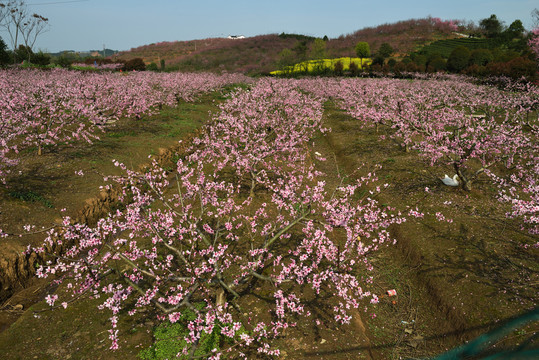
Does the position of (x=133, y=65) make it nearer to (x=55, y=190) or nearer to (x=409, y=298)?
(x=55, y=190)

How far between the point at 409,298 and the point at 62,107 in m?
27.7

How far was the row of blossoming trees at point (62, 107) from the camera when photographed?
550 inches

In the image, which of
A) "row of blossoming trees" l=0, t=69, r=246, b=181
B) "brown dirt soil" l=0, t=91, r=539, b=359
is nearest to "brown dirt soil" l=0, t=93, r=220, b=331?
"brown dirt soil" l=0, t=91, r=539, b=359

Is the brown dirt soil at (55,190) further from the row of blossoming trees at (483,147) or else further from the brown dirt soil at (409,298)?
the row of blossoming trees at (483,147)

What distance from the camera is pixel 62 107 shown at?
23719mm

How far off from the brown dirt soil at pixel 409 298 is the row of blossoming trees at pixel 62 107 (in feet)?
11.4

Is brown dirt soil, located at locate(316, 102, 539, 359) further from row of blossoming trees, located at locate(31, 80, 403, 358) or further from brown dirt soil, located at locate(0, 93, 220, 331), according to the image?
brown dirt soil, located at locate(0, 93, 220, 331)

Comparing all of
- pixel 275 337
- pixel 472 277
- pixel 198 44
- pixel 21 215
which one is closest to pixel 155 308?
pixel 275 337

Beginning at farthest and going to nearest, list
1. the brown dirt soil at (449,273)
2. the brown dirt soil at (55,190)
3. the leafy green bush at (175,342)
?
the brown dirt soil at (55,190) < the brown dirt soil at (449,273) < the leafy green bush at (175,342)

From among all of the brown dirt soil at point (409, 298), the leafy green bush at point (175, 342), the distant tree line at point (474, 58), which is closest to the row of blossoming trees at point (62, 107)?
the brown dirt soil at point (409, 298)

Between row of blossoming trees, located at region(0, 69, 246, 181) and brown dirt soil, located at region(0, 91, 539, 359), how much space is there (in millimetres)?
3479

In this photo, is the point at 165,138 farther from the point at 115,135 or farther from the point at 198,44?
the point at 198,44

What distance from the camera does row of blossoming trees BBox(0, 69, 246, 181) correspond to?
550 inches

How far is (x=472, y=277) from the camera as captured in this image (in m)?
7.95
